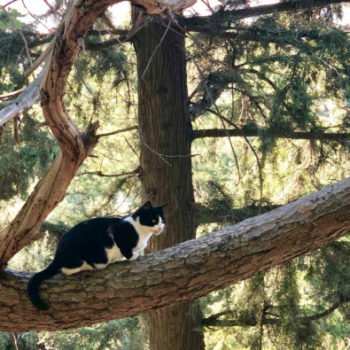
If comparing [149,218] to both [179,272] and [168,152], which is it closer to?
[179,272]

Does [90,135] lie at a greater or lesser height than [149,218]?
greater

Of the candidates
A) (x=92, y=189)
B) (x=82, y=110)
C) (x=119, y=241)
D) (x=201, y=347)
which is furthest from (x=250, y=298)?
(x=92, y=189)

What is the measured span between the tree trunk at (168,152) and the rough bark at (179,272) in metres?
2.54

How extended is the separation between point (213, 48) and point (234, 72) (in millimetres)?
696

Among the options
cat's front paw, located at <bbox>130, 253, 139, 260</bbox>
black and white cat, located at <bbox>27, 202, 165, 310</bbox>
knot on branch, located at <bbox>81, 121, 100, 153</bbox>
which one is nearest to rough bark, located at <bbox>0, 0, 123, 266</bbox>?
knot on branch, located at <bbox>81, 121, 100, 153</bbox>

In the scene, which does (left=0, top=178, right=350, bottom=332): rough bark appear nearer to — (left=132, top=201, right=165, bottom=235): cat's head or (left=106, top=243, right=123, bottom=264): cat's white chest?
(left=106, top=243, right=123, bottom=264): cat's white chest

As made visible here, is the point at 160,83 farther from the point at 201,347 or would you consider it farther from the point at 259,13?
the point at 201,347

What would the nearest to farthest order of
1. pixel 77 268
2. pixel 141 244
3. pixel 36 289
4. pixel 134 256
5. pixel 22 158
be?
1. pixel 36 289
2. pixel 77 268
3. pixel 134 256
4. pixel 141 244
5. pixel 22 158

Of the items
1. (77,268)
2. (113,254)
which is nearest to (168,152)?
(113,254)

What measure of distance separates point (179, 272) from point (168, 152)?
287 cm

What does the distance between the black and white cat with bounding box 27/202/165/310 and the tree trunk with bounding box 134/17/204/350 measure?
172 cm

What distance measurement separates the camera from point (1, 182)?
6977mm

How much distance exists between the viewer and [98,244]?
418cm

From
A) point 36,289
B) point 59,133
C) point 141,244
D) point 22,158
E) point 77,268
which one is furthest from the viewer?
point 22,158
